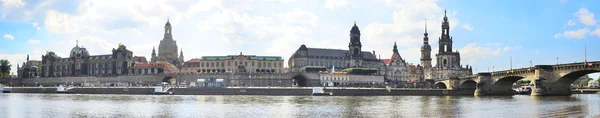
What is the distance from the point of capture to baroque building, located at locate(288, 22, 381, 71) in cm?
17112

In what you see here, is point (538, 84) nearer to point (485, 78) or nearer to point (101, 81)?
point (485, 78)

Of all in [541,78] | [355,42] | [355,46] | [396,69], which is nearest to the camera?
[541,78]

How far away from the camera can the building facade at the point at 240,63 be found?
528 feet

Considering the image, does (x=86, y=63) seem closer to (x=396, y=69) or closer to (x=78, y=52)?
(x=78, y=52)

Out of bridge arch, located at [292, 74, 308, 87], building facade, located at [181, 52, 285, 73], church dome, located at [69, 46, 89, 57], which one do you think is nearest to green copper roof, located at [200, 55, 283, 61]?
building facade, located at [181, 52, 285, 73]

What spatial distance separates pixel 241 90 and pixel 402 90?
2860 centimetres

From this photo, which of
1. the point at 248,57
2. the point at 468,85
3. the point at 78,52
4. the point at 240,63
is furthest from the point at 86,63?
the point at 468,85

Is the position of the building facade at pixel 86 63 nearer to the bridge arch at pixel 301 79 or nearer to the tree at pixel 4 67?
the tree at pixel 4 67

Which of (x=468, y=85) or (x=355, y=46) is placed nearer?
(x=468, y=85)

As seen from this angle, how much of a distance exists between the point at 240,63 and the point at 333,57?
2953cm

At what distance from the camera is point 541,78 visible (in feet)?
281

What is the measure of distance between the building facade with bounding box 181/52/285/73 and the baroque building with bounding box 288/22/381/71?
6.75 metres

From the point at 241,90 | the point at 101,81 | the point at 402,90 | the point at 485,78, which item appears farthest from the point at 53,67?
the point at 485,78

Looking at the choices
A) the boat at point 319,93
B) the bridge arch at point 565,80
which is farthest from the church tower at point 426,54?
the bridge arch at point 565,80
